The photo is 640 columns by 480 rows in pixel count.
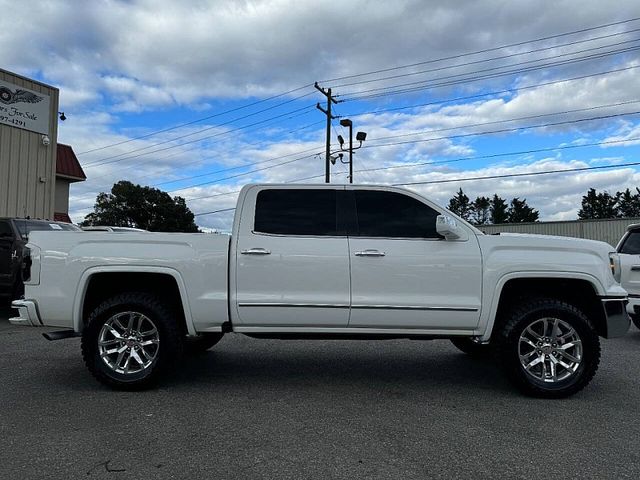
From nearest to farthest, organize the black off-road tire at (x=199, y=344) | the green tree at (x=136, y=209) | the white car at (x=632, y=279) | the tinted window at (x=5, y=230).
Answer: the black off-road tire at (x=199, y=344)
the white car at (x=632, y=279)
the tinted window at (x=5, y=230)
the green tree at (x=136, y=209)

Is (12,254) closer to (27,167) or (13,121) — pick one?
(27,167)

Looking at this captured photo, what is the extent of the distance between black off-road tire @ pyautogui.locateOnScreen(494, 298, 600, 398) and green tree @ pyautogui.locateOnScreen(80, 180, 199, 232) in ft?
199

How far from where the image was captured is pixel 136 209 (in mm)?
64250

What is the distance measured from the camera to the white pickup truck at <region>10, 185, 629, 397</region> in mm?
5035

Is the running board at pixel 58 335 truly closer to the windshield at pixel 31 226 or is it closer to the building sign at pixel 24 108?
the windshield at pixel 31 226

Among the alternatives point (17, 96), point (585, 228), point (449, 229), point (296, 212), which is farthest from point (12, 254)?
point (585, 228)

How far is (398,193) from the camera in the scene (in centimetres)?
538

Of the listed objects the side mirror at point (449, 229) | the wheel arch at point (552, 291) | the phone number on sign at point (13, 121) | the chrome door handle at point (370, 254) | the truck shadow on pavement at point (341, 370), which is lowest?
the truck shadow on pavement at point (341, 370)

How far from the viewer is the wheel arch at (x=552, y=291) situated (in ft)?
16.6

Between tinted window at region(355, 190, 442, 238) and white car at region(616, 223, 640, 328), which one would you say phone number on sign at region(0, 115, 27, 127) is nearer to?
tinted window at region(355, 190, 442, 238)

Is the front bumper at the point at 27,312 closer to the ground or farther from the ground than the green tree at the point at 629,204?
closer to the ground

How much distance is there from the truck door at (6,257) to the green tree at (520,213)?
88.9m

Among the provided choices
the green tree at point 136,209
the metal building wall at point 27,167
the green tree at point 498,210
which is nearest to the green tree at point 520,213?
the green tree at point 498,210

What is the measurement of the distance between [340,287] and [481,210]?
354ft
